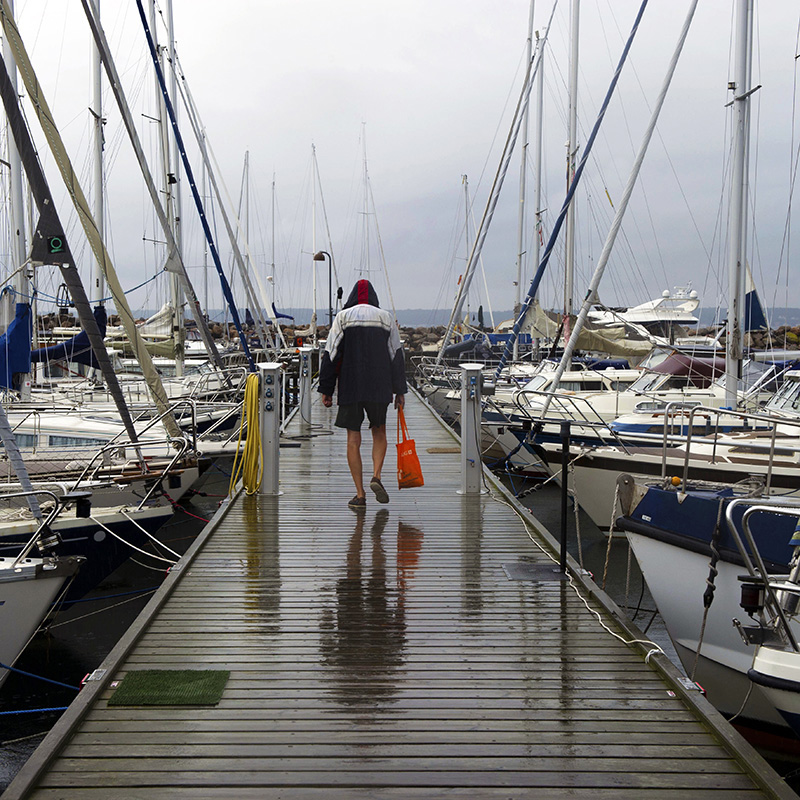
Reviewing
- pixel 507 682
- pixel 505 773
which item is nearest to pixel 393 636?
pixel 507 682

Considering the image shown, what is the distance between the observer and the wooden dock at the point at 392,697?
3.16 meters

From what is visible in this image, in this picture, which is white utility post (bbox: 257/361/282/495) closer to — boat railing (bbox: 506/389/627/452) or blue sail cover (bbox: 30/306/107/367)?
boat railing (bbox: 506/389/627/452)

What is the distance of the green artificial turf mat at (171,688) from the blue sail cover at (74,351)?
48.8 ft

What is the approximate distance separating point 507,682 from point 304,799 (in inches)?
55.6

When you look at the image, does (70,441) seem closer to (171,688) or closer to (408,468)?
(408,468)

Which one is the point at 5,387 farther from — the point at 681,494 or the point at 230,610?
the point at 681,494

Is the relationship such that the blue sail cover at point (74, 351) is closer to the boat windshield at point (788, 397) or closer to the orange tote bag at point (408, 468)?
the orange tote bag at point (408, 468)

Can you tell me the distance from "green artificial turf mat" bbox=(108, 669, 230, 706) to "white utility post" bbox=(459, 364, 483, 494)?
5124 mm

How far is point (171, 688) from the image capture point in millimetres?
3936

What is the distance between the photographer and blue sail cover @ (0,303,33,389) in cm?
1330

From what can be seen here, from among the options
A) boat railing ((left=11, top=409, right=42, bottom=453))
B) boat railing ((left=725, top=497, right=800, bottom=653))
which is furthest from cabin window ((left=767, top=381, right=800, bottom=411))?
boat railing ((left=11, top=409, right=42, bottom=453))

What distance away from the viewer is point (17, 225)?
671 inches

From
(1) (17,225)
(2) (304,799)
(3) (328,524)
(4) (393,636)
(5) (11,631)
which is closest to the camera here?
(2) (304,799)

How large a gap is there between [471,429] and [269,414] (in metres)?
2.17
